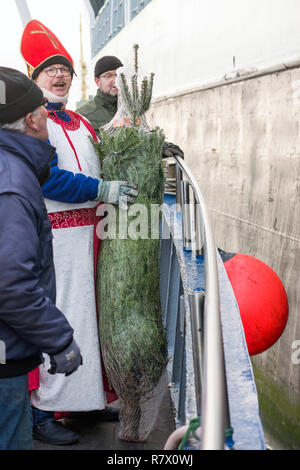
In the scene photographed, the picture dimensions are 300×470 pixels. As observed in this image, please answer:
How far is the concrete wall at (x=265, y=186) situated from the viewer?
181 inches

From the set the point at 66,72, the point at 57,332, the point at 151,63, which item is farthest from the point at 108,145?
the point at 151,63

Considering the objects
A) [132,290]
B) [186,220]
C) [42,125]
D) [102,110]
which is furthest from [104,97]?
[42,125]

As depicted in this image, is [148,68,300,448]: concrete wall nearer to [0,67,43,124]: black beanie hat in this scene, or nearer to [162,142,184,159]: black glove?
[162,142,184,159]: black glove

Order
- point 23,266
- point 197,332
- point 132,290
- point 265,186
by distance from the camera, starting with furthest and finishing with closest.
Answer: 1. point 265,186
2. point 132,290
3. point 197,332
4. point 23,266

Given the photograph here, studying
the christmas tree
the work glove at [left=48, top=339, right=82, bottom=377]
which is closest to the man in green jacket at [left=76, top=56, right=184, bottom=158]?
the christmas tree

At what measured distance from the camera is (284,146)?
15.9ft

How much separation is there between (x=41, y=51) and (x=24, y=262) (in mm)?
1613

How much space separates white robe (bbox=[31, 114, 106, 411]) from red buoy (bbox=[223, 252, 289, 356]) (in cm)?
90

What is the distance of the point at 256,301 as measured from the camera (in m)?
3.10

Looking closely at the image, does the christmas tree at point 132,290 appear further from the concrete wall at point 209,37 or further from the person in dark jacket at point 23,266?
the person in dark jacket at point 23,266

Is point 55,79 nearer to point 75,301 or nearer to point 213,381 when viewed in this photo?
point 75,301

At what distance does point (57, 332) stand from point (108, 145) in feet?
4.00

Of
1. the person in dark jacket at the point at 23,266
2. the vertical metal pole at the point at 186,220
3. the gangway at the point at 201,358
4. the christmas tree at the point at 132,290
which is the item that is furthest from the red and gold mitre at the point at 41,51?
the person in dark jacket at the point at 23,266

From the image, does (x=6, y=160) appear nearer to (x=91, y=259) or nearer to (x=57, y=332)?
(x=57, y=332)
